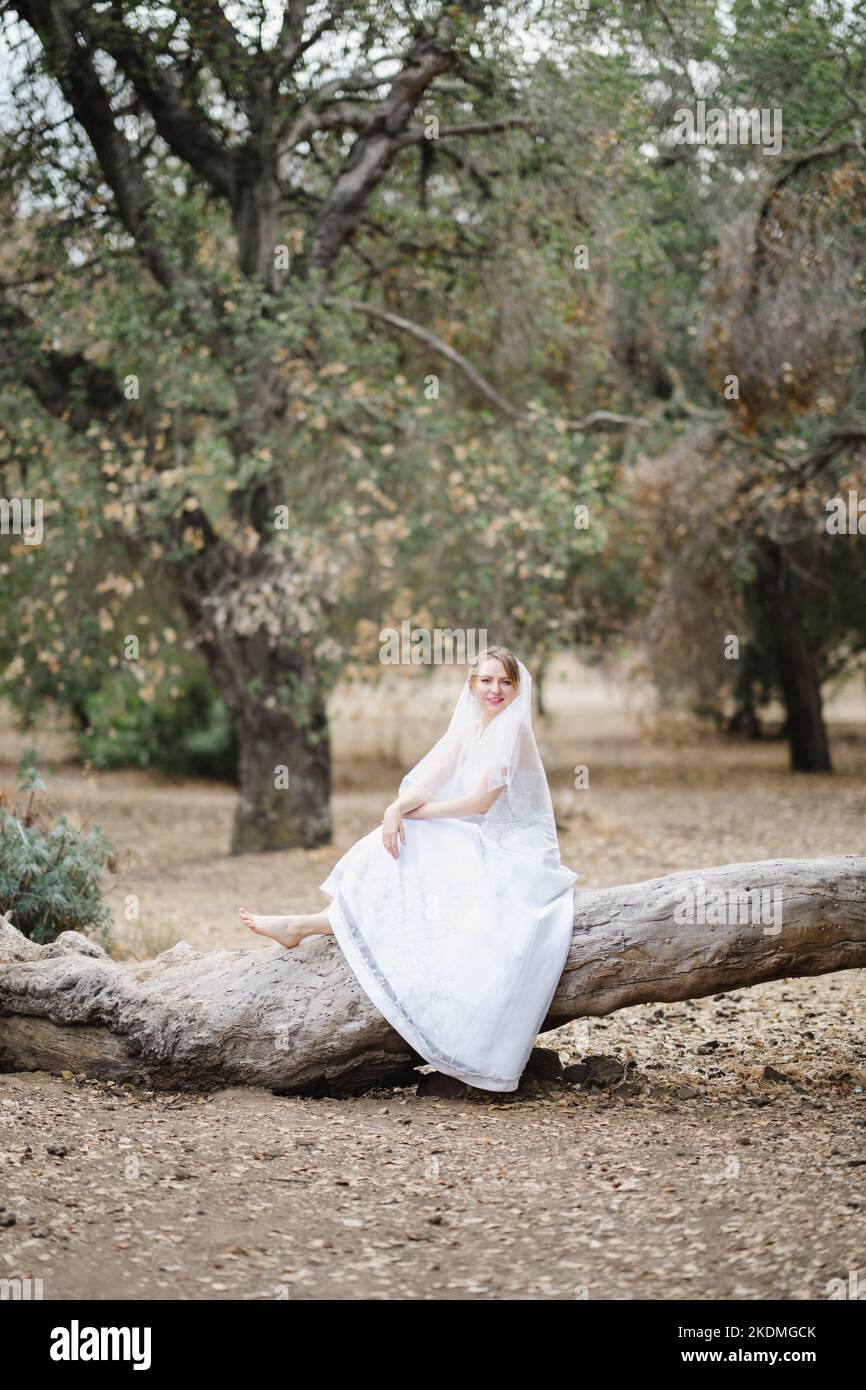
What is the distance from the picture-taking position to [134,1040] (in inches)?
214

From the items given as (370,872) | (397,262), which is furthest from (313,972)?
(397,262)

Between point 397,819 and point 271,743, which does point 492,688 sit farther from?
point 271,743

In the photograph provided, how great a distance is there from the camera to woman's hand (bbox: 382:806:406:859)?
211 inches

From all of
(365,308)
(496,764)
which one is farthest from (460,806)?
(365,308)

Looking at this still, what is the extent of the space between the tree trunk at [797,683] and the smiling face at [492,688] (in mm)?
11817

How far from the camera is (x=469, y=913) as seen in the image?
5.29 meters

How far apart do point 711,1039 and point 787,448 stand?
902cm

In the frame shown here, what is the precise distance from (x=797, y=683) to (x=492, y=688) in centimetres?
1236

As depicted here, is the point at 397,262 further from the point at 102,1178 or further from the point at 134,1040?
the point at 102,1178

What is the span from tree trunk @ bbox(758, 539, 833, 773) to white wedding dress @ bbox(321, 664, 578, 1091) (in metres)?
12.0
